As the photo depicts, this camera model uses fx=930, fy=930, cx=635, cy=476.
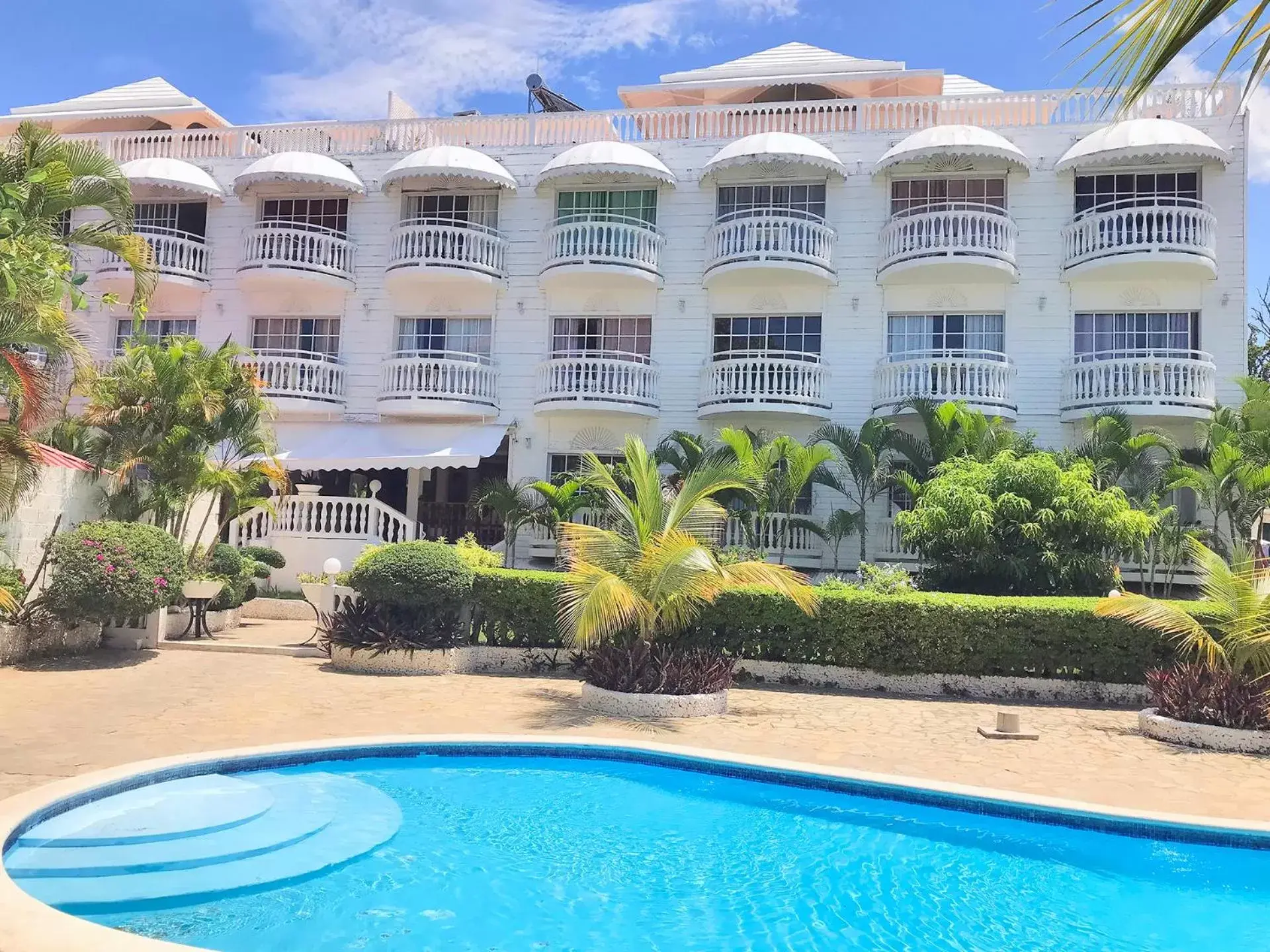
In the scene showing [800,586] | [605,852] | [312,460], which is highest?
[312,460]

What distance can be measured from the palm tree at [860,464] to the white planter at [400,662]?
907 centimetres

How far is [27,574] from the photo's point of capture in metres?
13.2

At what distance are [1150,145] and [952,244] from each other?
4.04m

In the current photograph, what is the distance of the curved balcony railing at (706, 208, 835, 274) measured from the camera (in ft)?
66.0

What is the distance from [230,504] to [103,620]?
3.93m

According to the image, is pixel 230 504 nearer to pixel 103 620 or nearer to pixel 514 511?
pixel 103 620

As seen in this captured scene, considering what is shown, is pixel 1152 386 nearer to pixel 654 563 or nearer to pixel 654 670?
pixel 654 563

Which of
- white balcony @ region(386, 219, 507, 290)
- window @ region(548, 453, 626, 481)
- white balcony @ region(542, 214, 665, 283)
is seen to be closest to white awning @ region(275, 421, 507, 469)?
window @ region(548, 453, 626, 481)

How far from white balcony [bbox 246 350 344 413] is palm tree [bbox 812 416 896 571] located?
1114cm

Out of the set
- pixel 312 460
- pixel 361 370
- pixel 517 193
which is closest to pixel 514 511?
pixel 312 460

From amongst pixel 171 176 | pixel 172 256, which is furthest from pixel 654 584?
pixel 171 176

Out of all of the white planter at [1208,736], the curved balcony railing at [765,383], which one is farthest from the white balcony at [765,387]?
the white planter at [1208,736]

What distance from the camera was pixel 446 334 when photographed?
22562mm

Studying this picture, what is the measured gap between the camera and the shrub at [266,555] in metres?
18.3
